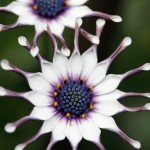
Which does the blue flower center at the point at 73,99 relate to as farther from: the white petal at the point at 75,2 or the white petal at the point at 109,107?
the white petal at the point at 75,2

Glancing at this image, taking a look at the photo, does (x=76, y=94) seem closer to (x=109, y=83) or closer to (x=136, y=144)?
(x=109, y=83)

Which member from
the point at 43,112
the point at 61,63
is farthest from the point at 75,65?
the point at 43,112

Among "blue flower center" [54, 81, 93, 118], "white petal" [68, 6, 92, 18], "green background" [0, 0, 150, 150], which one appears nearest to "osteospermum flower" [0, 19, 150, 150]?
"blue flower center" [54, 81, 93, 118]

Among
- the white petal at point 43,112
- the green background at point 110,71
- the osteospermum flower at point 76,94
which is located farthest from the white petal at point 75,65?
the green background at point 110,71

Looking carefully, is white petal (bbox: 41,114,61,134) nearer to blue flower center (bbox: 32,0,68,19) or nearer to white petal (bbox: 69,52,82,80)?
white petal (bbox: 69,52,82,80)

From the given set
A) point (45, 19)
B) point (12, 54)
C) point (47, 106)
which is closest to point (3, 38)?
point (12, 54)

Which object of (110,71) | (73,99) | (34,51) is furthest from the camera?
(110,71)
